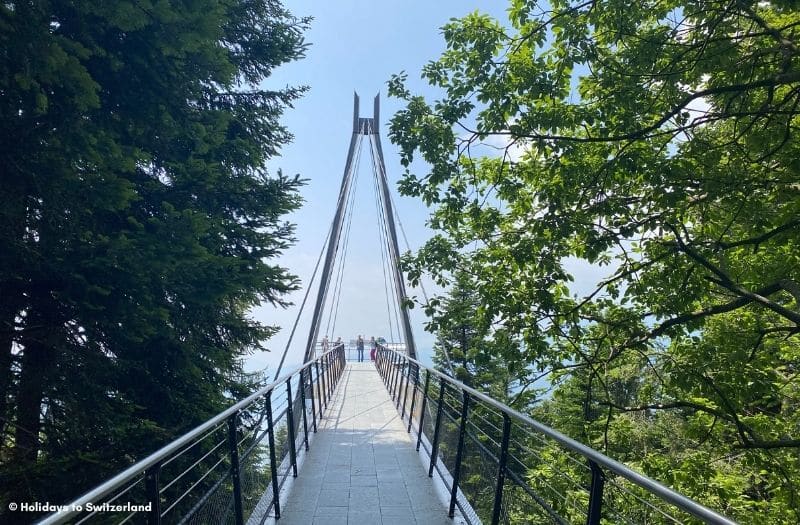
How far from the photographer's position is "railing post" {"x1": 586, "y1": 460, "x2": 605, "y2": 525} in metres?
2.57

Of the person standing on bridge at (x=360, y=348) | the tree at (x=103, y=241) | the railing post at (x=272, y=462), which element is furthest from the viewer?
the person standing on bridge at (x=360, y=348)

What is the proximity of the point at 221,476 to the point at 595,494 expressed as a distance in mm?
2584

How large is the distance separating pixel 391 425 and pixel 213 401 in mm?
3438

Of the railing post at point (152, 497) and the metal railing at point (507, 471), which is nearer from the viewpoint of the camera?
the metal railing at point (507, 471)

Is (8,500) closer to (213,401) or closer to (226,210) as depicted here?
(213,401)

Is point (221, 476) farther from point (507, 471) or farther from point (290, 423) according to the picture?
point (290, 423)

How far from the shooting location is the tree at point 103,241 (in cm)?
525

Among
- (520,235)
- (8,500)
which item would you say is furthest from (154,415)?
(520,235)

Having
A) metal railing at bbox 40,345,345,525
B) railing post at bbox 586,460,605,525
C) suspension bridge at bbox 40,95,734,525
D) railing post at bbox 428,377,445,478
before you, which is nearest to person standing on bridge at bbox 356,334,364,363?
suspension bridge at bbox 40,95,734,525

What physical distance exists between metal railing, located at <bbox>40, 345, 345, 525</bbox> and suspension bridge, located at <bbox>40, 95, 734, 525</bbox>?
1 centimetres

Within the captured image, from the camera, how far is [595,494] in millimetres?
2611

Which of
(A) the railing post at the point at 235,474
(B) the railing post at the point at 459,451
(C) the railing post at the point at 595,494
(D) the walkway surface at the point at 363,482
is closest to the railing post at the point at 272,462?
(D) the walkway surface at the point at 363,482

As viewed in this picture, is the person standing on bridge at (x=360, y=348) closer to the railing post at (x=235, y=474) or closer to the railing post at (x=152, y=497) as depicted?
the railing post at (x=235, y=474)

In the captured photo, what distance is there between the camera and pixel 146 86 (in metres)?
6.75
